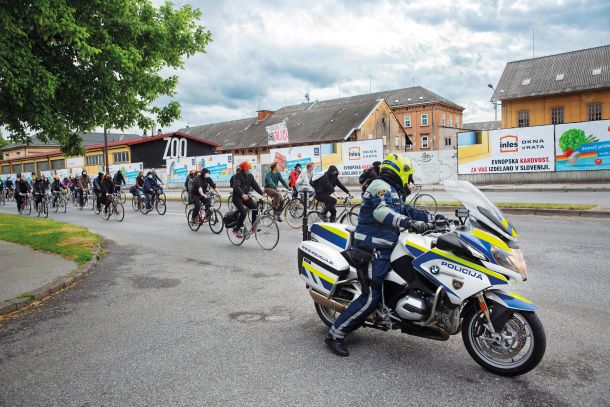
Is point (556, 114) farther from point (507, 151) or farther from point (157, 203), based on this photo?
point (157, 203)

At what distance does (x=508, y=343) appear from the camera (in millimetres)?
3535

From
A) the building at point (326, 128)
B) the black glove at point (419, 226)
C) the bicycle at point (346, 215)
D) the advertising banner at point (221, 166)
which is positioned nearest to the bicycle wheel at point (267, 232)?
the bicycle at point (346, 215)

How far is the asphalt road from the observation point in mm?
3430

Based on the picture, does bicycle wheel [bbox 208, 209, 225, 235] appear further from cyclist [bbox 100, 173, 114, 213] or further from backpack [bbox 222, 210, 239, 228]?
cyclist [bbox 100, 173, 114, 213]

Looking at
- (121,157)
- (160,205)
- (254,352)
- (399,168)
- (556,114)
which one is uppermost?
(556,114)

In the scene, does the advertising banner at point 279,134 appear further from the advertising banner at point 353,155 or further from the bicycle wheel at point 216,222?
the bicycle wheel at point 216,222

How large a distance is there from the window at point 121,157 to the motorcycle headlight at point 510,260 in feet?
173

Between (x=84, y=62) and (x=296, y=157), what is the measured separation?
25396mm

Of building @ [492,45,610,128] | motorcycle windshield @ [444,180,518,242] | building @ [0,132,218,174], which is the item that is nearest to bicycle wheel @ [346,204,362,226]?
motorcycle windshield @ [444,180,518,242]

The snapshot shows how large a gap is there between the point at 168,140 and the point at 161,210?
31.3m

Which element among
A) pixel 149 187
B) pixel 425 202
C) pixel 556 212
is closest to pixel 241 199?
pixel 425 202

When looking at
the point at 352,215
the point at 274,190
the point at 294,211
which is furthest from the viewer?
the point at 294,211

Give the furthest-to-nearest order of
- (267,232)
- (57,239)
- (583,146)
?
(583,146) → (57,239) → (267,232)

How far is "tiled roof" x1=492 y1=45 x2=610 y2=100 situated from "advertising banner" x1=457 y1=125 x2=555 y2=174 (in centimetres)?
2714
